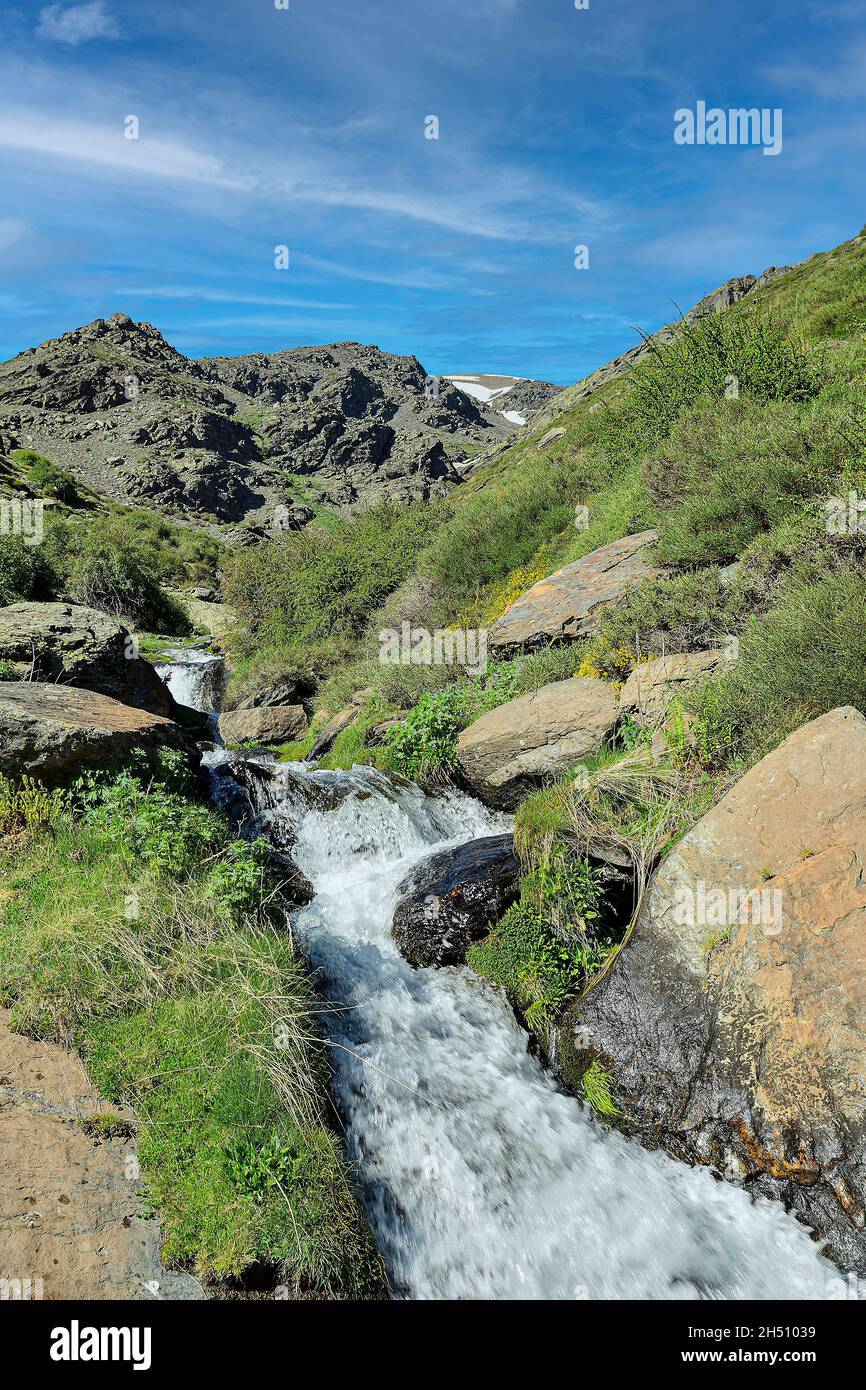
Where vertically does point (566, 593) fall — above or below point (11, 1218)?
above

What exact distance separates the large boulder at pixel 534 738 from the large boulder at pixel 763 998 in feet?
9.86

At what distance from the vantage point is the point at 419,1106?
18.5ft

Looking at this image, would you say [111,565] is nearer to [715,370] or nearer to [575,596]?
[575,596]

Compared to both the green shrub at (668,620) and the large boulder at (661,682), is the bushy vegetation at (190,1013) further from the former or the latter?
the green shrub at (668,620)

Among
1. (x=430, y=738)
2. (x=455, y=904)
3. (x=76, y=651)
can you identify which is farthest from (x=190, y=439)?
(x=455, y=904)

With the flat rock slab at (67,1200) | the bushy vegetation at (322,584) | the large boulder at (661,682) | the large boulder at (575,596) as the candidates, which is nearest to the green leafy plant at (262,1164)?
the flat rock slab at (67,1200)

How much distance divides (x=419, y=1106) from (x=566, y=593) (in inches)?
355

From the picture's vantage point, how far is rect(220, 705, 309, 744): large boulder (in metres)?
16.8

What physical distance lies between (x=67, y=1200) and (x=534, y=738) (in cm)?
704

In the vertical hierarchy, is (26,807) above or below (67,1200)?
above

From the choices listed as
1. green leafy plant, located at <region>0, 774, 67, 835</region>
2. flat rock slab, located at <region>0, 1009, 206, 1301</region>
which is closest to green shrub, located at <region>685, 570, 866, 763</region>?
flat rock slab, located at <region>0, 1009, 206, 1301</region>

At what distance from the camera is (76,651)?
11.6 m
